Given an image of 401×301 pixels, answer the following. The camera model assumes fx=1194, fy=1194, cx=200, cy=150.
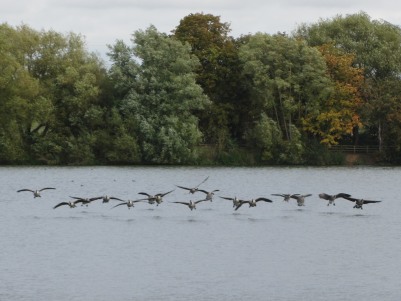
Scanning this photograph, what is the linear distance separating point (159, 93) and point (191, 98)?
292 cm

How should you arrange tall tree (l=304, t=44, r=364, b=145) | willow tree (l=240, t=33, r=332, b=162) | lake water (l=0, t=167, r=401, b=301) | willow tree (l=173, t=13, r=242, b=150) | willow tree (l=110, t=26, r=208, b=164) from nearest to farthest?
lake water (l=0, t=167, r=401, b=301), willow tree (l=110, t=26, r=208, b=164), willow tree (l=240, t=33, r=332, b=162), tall tree (l=304, t=44, r=364, b=145), willow tree (l=173, t=13, r=242, b=150)

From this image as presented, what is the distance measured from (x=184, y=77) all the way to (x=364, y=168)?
16.4m

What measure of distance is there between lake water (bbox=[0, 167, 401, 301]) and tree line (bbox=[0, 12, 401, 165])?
81.9 feet

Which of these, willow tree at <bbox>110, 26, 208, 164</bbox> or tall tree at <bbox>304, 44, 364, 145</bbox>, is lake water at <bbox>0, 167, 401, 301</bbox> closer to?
willow tree at <bbox>110, 26, 208, 164</bbox>

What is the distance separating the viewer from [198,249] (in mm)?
42562

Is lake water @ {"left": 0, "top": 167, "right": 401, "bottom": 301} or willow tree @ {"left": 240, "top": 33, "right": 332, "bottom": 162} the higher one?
willow tree @ {"left": 240, "top": 33, "right": 332, "bottom": 162}

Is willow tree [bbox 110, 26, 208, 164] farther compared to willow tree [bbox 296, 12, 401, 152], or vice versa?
willow tree [bbox 296, 12, 401, 152]

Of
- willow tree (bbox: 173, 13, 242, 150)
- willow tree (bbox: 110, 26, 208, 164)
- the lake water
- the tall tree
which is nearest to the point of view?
the lake water

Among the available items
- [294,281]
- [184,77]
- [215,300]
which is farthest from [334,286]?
[184,77]

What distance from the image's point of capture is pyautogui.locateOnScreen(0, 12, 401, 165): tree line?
94062 millimetres

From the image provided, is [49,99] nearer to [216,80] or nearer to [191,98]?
[191,98]

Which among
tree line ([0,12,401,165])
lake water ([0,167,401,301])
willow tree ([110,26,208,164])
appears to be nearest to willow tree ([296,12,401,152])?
tree line ([0,12,401,165])

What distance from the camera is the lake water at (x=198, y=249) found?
114ft

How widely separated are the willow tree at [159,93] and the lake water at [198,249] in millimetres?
23733
